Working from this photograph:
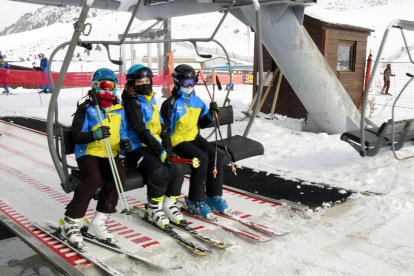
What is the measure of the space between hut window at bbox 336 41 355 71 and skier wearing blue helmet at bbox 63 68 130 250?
7300 millimetres

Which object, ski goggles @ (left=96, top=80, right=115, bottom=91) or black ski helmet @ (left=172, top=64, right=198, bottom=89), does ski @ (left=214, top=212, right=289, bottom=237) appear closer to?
black ski helmet @ (left=172, top=64, right=198, bottom=89)

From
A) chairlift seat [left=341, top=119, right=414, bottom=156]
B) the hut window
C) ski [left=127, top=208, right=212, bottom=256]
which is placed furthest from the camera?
the hut window

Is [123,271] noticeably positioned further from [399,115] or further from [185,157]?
[399,115]

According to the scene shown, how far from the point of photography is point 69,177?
3287mm

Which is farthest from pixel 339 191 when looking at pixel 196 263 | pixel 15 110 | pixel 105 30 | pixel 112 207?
pixel 105 30

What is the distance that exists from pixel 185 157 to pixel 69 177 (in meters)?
1.06

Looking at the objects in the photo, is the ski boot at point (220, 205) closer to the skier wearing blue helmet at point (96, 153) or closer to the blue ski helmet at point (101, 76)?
the skier wearing blue helmet at point (96, 153)

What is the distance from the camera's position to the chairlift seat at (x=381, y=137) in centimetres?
468

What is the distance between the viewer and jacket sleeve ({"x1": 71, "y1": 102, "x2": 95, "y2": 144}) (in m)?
3.14

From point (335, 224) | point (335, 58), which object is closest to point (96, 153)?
point (335, 224)

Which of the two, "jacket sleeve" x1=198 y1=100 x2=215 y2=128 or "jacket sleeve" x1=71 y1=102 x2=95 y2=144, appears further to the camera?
"jacket sleeve" x1=198 y1=100 x2=215 y2=128

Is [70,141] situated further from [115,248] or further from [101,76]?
[115,248]

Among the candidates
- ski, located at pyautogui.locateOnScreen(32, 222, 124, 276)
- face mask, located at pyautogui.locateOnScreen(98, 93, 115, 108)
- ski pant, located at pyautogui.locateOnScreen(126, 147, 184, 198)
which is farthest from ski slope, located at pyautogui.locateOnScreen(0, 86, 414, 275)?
face mask, located at pyautogui.locateOnScreen(98, 93, 115, 108)

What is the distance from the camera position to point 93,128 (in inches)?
127
